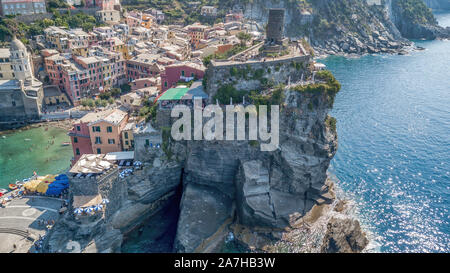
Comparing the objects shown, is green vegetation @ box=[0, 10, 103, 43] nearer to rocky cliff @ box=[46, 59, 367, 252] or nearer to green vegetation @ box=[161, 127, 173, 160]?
green vegetation @ box=[161, 127, 173, 160]

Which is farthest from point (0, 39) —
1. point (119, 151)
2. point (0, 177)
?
point (119, 151)

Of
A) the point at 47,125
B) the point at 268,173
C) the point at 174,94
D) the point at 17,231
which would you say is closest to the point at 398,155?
the point at 268,173

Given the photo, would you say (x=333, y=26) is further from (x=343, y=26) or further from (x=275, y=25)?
(x=275, y=25)

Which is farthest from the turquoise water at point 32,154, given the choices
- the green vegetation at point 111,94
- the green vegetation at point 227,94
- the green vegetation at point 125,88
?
the green vegetation at point 227,94

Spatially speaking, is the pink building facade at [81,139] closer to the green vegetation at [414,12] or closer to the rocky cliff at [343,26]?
the rocky cliff at [343,26]

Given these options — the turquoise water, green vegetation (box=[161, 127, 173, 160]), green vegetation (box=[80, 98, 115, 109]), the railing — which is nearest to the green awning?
green vegetation (box=[161, 127, 173, 160])
